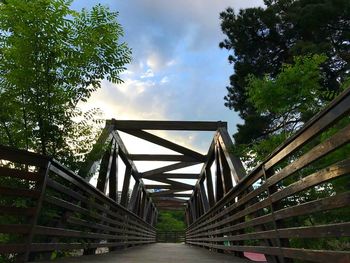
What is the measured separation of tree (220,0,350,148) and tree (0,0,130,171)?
6.20 meters

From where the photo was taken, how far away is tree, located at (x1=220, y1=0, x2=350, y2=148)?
11109mm

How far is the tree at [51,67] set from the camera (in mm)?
4301

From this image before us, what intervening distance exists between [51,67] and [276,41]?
397 inches

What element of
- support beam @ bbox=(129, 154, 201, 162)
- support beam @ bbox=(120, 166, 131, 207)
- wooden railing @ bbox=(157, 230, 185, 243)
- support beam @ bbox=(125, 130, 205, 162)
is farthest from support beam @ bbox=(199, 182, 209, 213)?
wooden railing @ bbox=(157, 230, 185, 243)

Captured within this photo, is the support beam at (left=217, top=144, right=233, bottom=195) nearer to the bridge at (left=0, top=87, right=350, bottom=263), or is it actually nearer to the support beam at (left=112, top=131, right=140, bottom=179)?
the bridge at (left=0, top=87, right=350, bottom=263)

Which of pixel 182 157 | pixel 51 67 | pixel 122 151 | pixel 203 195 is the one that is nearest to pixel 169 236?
pixel 203 195

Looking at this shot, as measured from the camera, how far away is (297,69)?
16.4 ft

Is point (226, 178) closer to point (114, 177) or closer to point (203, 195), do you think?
point (114, 177)

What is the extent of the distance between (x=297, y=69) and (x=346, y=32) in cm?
775

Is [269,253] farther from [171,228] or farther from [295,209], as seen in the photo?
[171,228]

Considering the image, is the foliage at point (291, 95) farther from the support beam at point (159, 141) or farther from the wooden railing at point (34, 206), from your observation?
the support beam at point (159, 141)

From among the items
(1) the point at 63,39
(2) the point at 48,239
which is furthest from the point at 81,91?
(2) the point at 48,239

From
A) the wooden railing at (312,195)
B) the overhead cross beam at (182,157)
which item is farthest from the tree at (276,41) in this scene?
the wooden railing at (312,195)

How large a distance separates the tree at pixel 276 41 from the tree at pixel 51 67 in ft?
20.4
